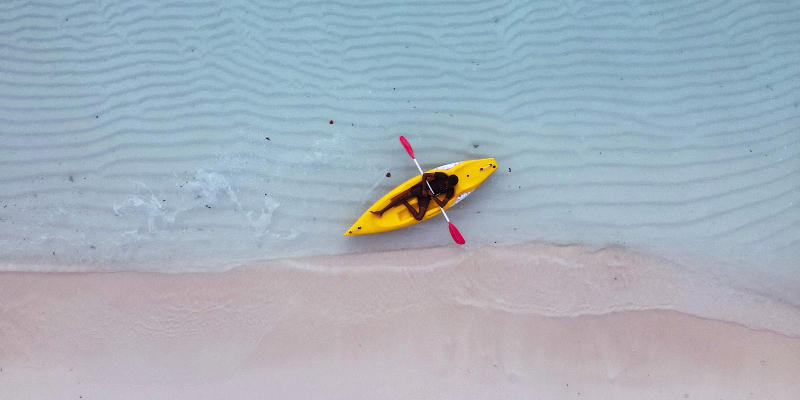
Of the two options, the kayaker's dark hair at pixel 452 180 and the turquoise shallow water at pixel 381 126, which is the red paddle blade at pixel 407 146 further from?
the kayaker's dark hair at pixel 452 180

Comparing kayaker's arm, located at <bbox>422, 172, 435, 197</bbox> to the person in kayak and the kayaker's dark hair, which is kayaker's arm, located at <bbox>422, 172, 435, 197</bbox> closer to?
the person in kayak

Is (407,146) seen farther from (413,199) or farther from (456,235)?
(456,235)

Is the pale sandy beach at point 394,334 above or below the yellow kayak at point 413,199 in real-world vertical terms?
below

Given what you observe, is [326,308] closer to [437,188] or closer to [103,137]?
[437,188]

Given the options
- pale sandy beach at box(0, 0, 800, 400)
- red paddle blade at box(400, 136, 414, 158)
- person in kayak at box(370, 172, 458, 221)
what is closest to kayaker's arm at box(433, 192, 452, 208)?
person in kayak at box(370, 172, 458, 221)

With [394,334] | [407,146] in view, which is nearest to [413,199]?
[407,146]

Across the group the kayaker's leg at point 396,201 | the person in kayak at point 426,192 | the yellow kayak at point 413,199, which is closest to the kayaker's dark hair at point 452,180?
the person in kayak at point 426,192

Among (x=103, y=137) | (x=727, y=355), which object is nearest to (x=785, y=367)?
(x=727, y=355)
